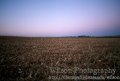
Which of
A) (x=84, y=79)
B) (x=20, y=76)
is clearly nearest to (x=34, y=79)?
(x=20, y=76)

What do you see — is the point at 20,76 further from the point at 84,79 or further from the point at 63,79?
the point at 84,79

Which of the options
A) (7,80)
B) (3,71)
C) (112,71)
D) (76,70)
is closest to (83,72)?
(76,70)

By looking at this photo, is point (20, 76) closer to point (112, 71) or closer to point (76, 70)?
point (76, 70)

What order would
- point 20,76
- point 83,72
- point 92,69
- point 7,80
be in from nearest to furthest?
point 7,80, point 20,76, point 83,72, point 92,69

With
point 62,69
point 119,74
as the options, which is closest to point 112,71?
point 119,74

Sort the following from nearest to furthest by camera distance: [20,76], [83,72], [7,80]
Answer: [7,80] < [20,76] < [83,72]

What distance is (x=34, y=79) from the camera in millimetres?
4199

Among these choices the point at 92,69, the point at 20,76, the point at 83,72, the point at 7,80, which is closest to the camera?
the point at 7,80

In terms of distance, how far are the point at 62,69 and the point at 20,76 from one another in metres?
1.83

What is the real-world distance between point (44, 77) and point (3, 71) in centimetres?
200

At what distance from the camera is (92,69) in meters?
5.21

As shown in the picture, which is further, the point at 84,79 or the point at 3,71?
the point at 3,71

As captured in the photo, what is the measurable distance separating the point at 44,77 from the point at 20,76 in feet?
3.30

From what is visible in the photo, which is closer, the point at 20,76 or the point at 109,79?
the point at 109,79
